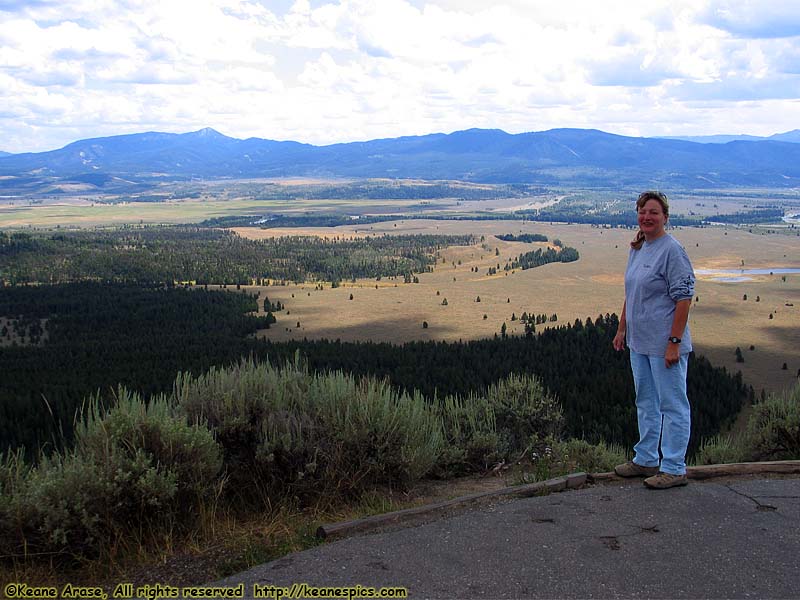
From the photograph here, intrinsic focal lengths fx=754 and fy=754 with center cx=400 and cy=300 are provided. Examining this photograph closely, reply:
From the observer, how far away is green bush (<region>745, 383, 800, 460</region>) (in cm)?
979

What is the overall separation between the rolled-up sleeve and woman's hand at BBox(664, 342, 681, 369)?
17.2 inches

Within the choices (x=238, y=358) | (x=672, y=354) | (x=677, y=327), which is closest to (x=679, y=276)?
(x=677, y=327)

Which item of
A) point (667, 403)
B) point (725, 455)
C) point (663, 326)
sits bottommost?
point (725, 455)

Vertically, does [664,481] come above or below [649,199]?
below

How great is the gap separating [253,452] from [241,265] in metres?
92.3

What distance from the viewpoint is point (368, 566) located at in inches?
228

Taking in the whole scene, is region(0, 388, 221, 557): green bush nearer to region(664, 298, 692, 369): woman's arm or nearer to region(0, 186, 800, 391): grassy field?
region(664, 298, 692, 369): woman's arm

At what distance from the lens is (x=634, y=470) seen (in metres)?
7.82

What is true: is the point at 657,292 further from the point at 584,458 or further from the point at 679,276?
the point at 584,458

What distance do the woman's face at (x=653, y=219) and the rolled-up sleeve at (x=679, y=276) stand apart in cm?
31

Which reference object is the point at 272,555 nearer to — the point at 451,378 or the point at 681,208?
the point at 451,378

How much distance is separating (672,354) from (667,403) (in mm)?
540

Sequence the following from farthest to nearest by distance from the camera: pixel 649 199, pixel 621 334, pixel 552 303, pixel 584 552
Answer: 1. pixel 552 303
2. pixel 621 334
3. pixel 649 199
4. pixel 584 552

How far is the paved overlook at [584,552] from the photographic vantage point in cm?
536
